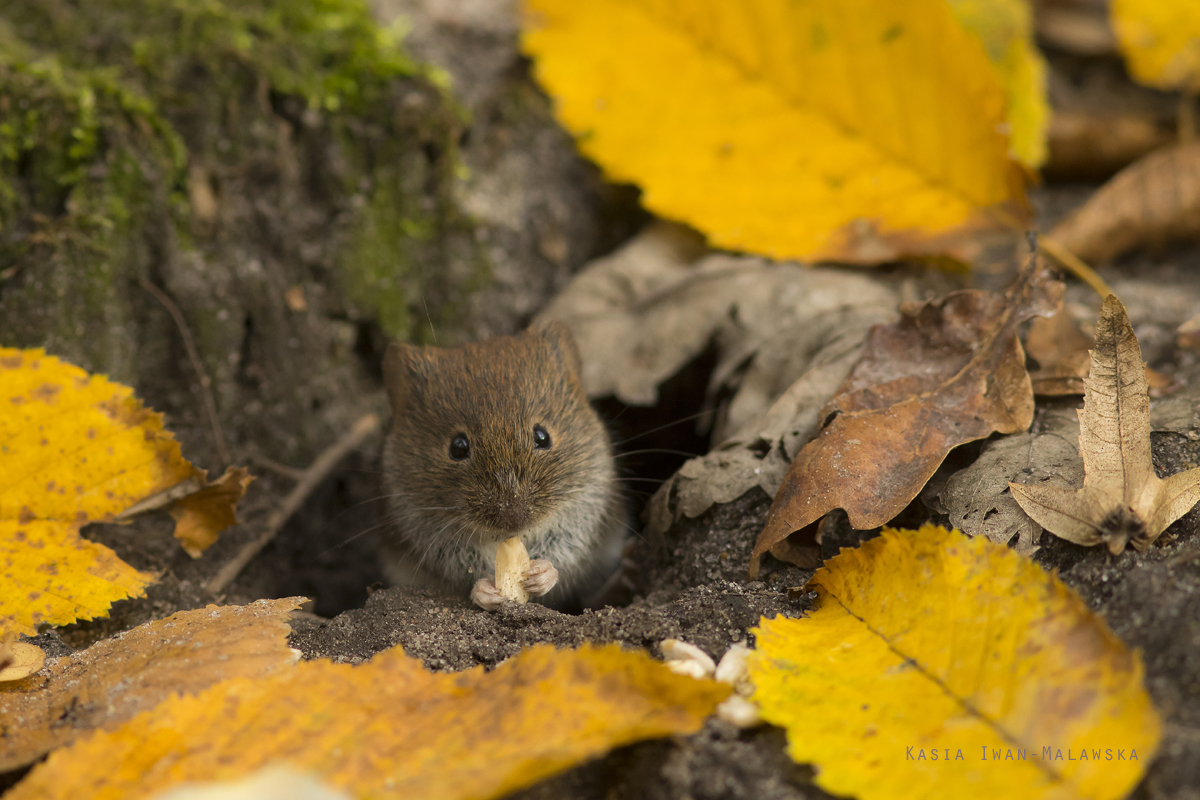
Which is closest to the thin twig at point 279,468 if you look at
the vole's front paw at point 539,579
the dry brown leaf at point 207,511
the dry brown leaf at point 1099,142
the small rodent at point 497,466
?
the small rodent at point 497,466

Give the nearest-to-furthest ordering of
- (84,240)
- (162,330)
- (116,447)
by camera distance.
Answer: (116,447), (84,240), (162,330)

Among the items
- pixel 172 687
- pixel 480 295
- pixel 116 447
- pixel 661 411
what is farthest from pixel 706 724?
pixel 480 295

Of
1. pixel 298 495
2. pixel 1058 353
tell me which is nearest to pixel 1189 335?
pixel 1058 353

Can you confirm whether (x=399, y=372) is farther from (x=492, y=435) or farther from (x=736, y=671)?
(x=736, y=671)

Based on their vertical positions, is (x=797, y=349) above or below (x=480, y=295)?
above

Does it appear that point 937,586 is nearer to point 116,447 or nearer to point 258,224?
point 116,447
